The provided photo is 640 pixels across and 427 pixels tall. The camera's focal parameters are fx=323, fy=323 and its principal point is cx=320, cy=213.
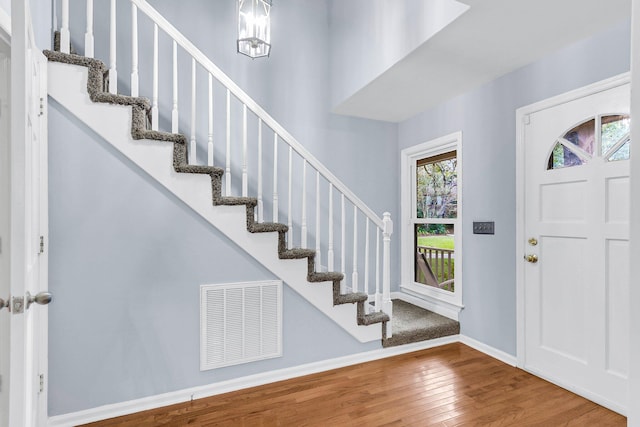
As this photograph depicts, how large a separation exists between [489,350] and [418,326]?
62 centimetres

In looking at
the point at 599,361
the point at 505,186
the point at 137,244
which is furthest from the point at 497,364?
the point at 137,244

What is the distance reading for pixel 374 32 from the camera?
9.55 ft

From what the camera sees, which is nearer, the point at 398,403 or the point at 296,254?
the point at 398,403

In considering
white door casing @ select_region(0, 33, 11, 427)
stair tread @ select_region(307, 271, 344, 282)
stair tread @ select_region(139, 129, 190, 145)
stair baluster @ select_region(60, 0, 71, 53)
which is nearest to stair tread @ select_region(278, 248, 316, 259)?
stair tread @ select_region(307, 271, 344, 282)

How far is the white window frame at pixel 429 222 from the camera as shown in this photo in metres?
3.21

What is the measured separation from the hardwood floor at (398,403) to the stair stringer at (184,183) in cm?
50

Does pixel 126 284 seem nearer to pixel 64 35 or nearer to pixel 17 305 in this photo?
pixel 17 305

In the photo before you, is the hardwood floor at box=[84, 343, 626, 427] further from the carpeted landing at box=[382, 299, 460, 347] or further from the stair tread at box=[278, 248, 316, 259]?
the stair tread at box=[278, 248, 316, 259]

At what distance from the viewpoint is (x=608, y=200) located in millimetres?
2076

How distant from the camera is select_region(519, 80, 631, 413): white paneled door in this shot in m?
2.03

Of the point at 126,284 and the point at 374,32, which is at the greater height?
the point at 374,32

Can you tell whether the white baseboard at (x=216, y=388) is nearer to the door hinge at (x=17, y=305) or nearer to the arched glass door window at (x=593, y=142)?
the door hinge at (x=17, y=305)

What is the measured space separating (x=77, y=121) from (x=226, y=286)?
1.38 m

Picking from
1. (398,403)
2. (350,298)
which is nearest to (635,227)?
(398,403)
